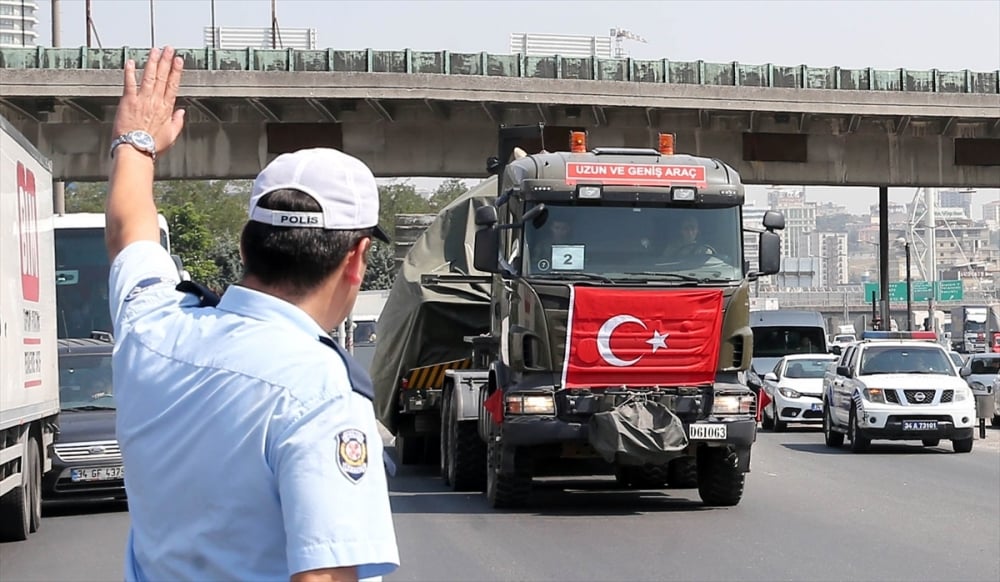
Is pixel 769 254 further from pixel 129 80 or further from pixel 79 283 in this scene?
pixel 129 80

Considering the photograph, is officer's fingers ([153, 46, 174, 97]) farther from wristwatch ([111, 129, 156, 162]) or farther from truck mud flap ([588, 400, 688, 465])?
truck mud flap ([588, 400, 688, 465])

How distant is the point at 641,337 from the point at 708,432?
3.69 feet

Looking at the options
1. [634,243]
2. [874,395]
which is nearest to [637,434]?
[634,243]

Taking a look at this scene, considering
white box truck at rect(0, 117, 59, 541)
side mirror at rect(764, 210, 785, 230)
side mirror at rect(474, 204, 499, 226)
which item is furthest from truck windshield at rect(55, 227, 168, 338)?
side mirror at rect(764, 210, 785, 230)

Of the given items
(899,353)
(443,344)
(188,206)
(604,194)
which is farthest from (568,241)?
(188,206)

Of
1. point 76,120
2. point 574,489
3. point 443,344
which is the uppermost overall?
point 76,120

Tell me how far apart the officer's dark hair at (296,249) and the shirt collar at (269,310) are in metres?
0.04

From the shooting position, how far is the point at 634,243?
1539 cm

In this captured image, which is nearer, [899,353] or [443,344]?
[443,344]

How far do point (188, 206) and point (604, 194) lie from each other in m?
59.7

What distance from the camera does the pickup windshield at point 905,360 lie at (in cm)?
2511

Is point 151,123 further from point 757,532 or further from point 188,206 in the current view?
point 188,206

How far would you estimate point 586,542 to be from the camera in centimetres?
1304

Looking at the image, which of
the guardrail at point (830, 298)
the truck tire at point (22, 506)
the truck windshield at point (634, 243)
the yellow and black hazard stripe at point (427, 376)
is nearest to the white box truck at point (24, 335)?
the truck tire at point (22, 506)
